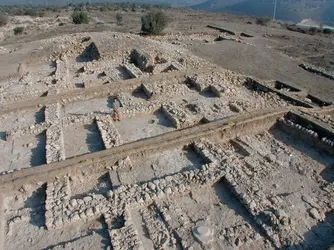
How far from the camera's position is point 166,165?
6766 mm

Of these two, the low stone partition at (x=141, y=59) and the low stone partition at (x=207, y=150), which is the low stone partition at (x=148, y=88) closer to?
the low stone partition at (x=141, y=59)

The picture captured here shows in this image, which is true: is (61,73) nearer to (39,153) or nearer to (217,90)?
(39,153)

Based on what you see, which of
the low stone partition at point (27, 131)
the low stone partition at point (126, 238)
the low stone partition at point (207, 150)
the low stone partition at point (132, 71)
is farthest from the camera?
the low stone partition at point (132, 71)

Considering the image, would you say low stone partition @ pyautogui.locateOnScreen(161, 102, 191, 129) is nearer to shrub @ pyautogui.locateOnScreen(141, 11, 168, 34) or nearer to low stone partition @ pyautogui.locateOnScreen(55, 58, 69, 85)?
low stone partition @ pyautogui.locateOnScreen(55, 58, 69, 85)

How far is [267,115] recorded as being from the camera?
8062 mm

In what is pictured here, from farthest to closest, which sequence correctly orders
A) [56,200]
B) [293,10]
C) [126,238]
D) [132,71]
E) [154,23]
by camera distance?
[293,10], [154,23], [132,71], [56,200], [126,238]

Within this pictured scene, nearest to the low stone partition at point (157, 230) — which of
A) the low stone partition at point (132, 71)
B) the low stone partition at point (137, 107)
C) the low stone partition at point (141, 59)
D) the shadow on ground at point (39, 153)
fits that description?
the shadow on ground at point (39, 153)

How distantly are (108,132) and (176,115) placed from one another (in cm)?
218

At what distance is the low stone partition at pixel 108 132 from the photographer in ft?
23.9

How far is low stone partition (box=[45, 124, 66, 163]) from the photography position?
22.1 feet

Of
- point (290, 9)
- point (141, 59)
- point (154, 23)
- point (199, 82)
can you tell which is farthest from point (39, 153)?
point (290, 9)

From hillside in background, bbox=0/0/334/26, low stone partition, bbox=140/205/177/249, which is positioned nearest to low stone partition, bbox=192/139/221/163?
low stone partition, bbox=140/205/177/249

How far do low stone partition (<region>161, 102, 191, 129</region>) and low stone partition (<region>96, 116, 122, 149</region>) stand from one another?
178 cm

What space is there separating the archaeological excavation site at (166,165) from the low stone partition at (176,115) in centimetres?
5
